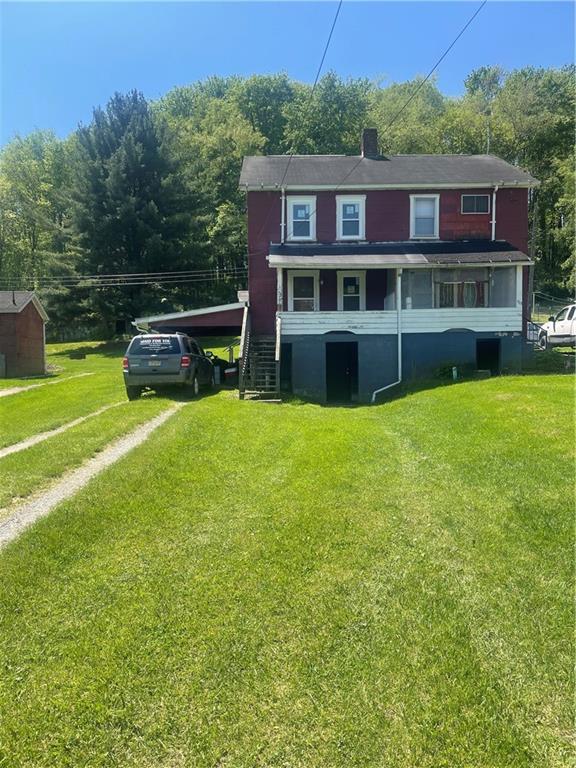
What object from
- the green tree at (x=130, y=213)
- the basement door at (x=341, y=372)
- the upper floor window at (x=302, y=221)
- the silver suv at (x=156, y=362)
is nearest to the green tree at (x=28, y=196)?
the green tree at (x=130, y=213)

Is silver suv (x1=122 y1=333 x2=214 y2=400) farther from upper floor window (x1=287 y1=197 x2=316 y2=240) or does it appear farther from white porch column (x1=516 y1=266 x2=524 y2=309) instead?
white porch column (x1=516 y1=266 x2=524 y2=309)

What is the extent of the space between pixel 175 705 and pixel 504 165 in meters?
24.3

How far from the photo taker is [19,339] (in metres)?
31.5

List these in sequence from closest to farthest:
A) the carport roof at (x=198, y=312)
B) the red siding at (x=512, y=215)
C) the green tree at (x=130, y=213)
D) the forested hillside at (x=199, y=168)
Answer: the red siding at (x=512, y=215), the carport roof at (x=198, y=312), the green tree at (x=130, y=213), the forested hillside at (x=199, y=168)

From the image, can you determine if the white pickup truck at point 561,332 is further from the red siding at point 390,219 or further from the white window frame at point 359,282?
the white window frame at point 359,282

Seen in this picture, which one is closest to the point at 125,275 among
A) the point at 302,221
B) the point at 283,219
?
the point at 283,219

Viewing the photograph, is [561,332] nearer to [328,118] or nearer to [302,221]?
[302,221]

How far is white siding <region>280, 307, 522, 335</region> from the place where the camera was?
17.4 meters

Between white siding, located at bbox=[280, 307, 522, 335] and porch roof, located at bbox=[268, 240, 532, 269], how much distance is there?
1579mm

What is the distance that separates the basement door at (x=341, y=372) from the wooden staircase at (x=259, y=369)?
2405 mm

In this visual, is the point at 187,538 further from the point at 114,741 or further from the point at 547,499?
the point at 547,499

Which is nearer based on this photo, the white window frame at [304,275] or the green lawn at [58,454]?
the green lawn at [58,454]

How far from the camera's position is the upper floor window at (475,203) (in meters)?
20.9

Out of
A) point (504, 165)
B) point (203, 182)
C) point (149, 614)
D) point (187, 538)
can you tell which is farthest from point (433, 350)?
point (203, 182)
